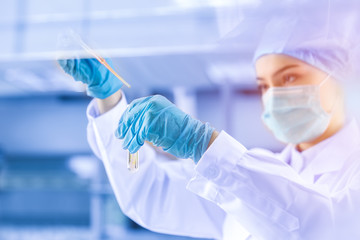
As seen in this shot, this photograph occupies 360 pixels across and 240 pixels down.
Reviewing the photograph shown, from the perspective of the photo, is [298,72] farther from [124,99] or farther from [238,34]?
[124,99]

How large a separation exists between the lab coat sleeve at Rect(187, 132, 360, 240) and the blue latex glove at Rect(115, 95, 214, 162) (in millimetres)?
39

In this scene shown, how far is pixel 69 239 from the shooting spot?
362 cm

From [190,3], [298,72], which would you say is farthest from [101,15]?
[298,72]

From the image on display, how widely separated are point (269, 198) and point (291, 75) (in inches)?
15.6

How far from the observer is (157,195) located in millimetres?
1132

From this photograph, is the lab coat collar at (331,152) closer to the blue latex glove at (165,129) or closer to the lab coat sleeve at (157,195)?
the lab coat sleeve at (157,195)

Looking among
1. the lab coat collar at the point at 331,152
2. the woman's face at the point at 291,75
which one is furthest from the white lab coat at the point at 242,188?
the woman's face at the point at 291,75

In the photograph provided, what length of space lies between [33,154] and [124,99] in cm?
363

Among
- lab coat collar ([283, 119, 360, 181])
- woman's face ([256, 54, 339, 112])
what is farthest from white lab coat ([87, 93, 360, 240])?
woman's face ([256, 54, 339, 112])

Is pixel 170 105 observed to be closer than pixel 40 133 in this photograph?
Yes

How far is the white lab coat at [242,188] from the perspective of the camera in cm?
77

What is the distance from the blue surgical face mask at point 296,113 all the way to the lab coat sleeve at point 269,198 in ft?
0.98

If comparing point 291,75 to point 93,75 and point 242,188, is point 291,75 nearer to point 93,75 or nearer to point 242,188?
point 242,188

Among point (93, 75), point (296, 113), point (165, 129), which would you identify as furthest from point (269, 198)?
point (93, 75)
